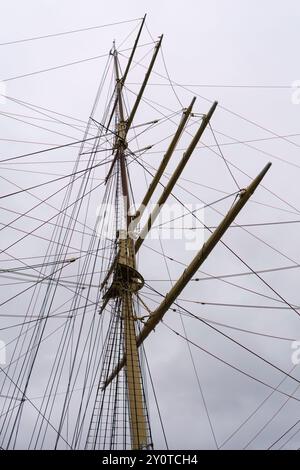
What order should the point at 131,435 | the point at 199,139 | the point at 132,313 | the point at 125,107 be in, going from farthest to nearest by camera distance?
the point at 125,107
the point at 199,139
the point at 132,313
the point at 131,435

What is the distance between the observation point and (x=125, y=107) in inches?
635

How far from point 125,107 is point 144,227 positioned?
17.8 ft

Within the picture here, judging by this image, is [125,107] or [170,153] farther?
[125,107]
